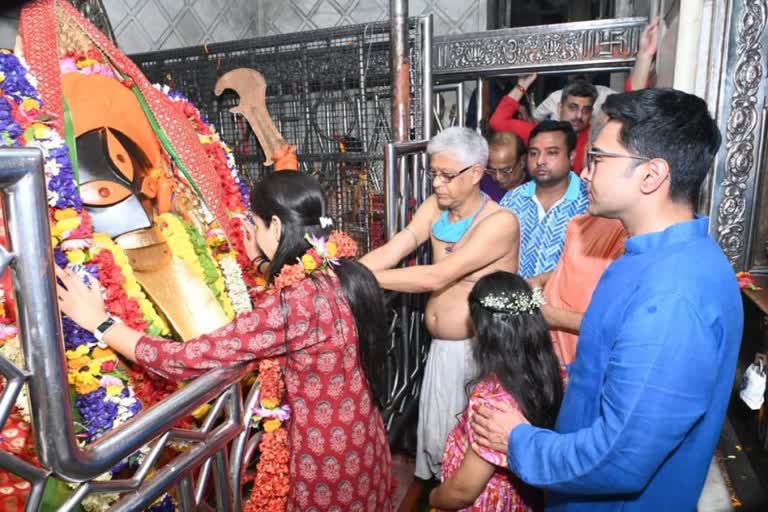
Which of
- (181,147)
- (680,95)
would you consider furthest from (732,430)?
(181,147)

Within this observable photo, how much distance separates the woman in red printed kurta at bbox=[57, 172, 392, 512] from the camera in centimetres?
154

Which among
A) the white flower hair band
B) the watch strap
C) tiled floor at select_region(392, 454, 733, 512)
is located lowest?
tiled floor at select_region(392, 454, 733, 512)

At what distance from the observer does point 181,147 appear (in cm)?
241

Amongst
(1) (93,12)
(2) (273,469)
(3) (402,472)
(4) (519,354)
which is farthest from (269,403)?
(1) (93,12)

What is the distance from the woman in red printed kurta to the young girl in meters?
0.31

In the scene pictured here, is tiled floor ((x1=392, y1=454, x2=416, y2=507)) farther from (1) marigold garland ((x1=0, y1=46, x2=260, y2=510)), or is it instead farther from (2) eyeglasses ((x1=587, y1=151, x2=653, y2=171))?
(2) eyeglasses ((x1=587, y1=151, x2=653, y2=171))

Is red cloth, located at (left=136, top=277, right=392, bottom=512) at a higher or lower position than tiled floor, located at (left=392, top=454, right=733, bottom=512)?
higher

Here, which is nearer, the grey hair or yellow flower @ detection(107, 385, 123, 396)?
yellow flower @ detection(107, 385, 123, 396)

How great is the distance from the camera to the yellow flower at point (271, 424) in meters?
1.87

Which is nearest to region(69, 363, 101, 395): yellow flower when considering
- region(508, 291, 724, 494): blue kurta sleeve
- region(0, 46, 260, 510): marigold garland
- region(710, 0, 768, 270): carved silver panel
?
region(0, 46, 260, 510): marigold garland

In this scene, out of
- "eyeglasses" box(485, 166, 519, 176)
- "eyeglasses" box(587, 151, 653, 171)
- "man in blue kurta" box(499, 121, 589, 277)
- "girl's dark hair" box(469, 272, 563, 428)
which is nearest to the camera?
"eyeglasses" box(587, 151, 653, 171)

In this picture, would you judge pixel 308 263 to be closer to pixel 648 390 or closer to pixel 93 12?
pixel 648 390

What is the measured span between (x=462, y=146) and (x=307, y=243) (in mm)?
1155

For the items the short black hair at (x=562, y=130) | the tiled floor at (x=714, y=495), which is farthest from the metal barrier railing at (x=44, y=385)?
the short black hair at (x=562, y=130)
